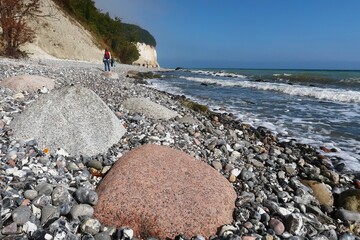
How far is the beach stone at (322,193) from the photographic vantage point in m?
3.93

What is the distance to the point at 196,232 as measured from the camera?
2.67 meters

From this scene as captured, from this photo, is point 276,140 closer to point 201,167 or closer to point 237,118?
point 237,118

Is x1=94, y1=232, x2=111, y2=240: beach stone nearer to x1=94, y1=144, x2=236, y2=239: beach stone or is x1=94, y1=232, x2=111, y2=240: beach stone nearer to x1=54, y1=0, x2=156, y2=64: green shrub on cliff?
x1=94, y1=144, x2=236, y2=239: beach stone

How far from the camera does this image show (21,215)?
2.38 m

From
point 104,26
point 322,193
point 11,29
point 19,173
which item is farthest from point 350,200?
point 104,26

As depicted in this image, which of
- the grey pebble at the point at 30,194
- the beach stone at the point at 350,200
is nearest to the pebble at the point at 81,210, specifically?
the grey pebble at the point at 30,194

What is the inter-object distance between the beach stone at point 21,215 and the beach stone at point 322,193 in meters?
3.59

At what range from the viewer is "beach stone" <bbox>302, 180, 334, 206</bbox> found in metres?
3.93

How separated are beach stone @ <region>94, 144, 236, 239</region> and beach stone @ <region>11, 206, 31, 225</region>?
58cm

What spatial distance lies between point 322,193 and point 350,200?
1.24ft

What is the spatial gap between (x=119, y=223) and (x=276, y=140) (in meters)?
4.84

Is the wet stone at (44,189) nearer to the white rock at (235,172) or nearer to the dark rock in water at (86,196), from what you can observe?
the dark rock in water at (86,196)

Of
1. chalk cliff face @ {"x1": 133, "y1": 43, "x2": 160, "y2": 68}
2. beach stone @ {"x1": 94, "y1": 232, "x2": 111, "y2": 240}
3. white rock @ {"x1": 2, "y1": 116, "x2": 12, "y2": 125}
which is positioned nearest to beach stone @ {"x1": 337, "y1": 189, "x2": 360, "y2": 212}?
beach stone @ {"x1": 94, "y1": 232, "x2": 111, "y2": 240}

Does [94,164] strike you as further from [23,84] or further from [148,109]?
[23,84]
